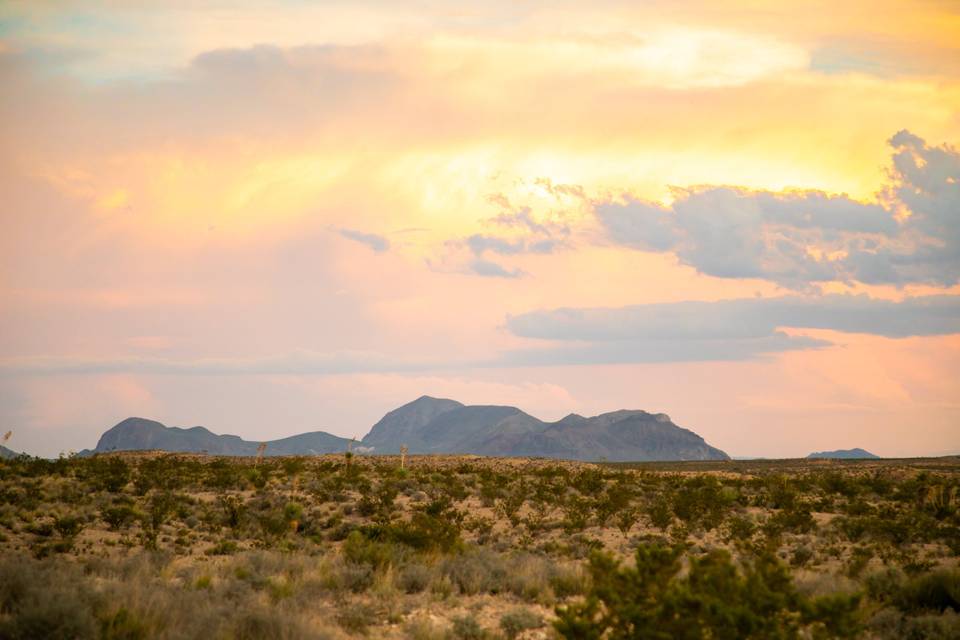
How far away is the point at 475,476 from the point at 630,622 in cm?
3468

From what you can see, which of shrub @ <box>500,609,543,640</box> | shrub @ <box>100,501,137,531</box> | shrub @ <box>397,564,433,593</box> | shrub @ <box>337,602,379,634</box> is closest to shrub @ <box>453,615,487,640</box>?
shrub @ <box>500,609,543,640</box>

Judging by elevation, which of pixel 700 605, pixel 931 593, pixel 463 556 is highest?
pixel 700 605

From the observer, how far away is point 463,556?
62.5 ft

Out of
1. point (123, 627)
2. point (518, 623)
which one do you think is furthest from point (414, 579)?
point (123, 627)

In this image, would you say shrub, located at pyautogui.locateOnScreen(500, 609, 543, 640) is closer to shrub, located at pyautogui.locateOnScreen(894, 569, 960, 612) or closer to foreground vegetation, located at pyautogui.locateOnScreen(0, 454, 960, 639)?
foreground vegetation, located at pyautogui.locateOnScreen(0, 454, 960, 639)

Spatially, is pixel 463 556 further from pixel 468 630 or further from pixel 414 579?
pixel 468 630

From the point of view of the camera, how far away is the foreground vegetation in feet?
32.3

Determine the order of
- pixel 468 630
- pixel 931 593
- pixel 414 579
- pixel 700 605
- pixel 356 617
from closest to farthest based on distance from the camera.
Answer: pixel 700 605 → pixel 468 630 → pixel 356 617 → pixel 931 593 → pixel 414 579

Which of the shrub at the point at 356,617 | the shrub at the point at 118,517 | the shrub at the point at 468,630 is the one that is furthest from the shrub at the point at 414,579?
the shrub at the point at 118,517

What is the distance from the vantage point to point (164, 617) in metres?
12.1

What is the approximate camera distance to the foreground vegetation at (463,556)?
9.86m

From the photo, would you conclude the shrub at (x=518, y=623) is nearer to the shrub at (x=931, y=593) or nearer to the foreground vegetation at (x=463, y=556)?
the foreground vegetation at (x=463, y=556)

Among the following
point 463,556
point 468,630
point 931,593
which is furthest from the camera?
point 463,556

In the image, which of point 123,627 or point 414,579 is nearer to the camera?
point 123,627
